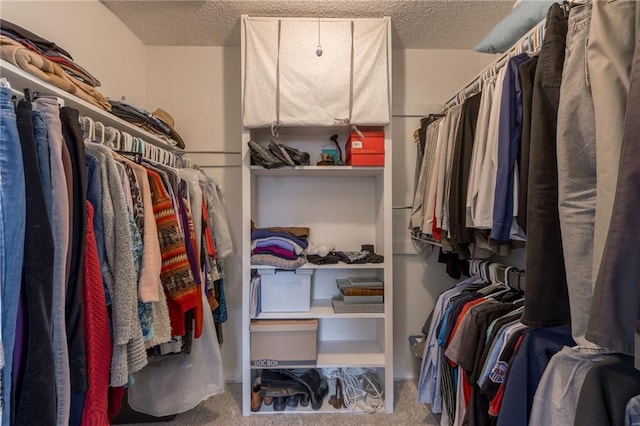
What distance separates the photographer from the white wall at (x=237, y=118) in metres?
2.04

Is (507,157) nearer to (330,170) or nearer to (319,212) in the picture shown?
(330,170)

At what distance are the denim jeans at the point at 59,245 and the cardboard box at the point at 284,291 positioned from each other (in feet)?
3.33

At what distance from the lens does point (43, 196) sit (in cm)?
72

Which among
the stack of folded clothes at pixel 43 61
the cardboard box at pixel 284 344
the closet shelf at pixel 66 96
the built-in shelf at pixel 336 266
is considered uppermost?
the stack of folded clothes at pixel 43 61

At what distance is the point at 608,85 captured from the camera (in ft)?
1.99

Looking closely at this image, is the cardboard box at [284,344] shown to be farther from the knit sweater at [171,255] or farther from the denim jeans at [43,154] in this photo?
the denim jeans at [43,154]

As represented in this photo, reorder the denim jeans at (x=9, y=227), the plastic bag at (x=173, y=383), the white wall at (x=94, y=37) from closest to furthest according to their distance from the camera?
1. the denim jeans at (x=9, y=227)
2. the white wall at (x=94, y=37)
3. the plastic bag at (x=173, y=383)

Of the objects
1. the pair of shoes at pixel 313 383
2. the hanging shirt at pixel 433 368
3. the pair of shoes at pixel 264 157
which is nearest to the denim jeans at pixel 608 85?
the hanging shirt at pixel 433 368

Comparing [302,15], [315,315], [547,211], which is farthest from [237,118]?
[547,211]

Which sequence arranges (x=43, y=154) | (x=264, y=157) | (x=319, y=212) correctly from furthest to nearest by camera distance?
1. (x=319, y=212)
2. (x=264, y=157)
3. (x=43, y=154)

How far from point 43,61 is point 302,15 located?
1.30 metres

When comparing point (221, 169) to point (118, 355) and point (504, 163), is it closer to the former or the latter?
point (118, 355)

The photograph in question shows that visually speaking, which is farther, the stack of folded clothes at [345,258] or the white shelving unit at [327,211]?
the white shelving unit at [327,211]

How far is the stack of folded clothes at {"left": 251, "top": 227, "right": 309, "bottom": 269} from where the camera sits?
65.2 inches
